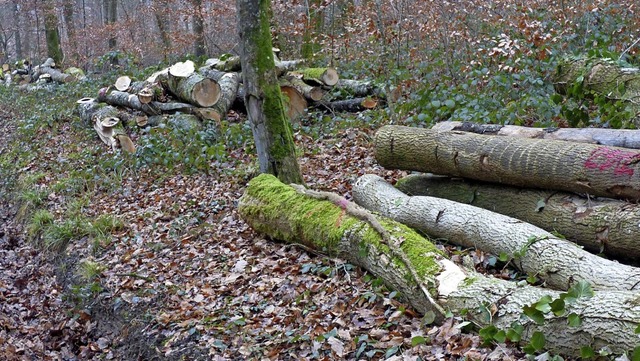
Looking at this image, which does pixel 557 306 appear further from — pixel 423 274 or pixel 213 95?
pixel 213 95

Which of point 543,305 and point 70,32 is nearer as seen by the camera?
point 543,305

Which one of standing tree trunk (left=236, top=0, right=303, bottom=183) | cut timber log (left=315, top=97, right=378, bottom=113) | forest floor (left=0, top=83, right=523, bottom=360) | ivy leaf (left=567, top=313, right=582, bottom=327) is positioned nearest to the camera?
ivy leaf (left=567, top=313, right=582, bottom=327)

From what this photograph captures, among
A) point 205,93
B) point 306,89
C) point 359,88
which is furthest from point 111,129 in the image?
point 359,88

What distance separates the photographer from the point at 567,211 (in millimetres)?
5812

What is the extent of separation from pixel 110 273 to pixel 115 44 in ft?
67.3

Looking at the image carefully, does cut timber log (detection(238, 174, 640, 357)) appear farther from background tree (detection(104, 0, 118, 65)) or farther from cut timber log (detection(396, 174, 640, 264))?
background tree (detection(104, 0, 118, 65))

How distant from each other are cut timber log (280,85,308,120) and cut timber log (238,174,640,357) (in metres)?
4.60

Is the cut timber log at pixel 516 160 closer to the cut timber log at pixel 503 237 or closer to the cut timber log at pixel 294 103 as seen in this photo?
the cut timber log at pixel 503 237

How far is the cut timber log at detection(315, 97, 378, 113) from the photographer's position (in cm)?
1190

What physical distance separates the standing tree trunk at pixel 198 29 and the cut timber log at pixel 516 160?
1316 cm

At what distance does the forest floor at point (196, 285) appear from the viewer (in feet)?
16.6

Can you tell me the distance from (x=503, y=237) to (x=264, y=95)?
12.8 ft

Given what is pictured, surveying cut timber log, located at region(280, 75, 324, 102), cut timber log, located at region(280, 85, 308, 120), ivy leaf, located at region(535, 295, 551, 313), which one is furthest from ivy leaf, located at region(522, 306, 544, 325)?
cut timber log, located at region(280, 75, 324, 102)

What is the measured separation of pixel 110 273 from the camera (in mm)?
7730
